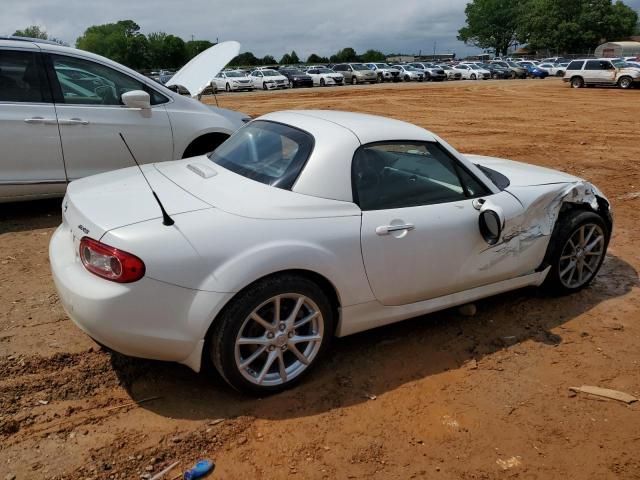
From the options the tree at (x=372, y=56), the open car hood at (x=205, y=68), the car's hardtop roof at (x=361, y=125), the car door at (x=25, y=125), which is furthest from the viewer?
the tree at (x=372, y=56)

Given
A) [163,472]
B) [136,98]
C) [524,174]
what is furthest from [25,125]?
[524,174]

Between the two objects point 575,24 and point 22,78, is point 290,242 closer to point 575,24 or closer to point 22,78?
point 22,78

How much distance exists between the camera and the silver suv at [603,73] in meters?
30.1

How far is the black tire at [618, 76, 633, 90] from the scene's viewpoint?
30.1 metres

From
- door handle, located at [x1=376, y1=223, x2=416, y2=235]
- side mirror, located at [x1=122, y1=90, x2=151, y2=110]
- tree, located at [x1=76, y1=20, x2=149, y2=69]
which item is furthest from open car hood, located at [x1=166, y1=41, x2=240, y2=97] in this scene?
tree, located at [x1=76, y1=20, x2=149, y2=69]

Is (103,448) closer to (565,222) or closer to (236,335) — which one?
(236,335)

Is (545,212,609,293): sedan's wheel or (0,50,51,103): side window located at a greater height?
(0,50,51,103): side window

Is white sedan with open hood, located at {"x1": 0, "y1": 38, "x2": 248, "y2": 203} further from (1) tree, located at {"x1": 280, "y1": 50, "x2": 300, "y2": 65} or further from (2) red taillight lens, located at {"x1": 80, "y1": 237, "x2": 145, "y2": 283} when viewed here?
(1) tree, located at {"x1": 280, "y1": 50, "x2": 300, "y2": 65}

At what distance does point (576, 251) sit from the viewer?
4414mm

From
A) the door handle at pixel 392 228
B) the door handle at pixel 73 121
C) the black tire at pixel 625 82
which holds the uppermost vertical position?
the door handle at pixel 73 121

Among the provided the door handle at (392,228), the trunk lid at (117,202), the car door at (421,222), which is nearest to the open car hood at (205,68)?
the trunk lid at (117,202)

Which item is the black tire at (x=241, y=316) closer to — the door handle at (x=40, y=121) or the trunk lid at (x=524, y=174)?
the trunk lid at (x=524, y=174)

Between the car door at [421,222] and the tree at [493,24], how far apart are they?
397 ft

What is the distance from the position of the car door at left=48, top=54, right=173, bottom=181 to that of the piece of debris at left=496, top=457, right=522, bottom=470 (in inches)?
190
